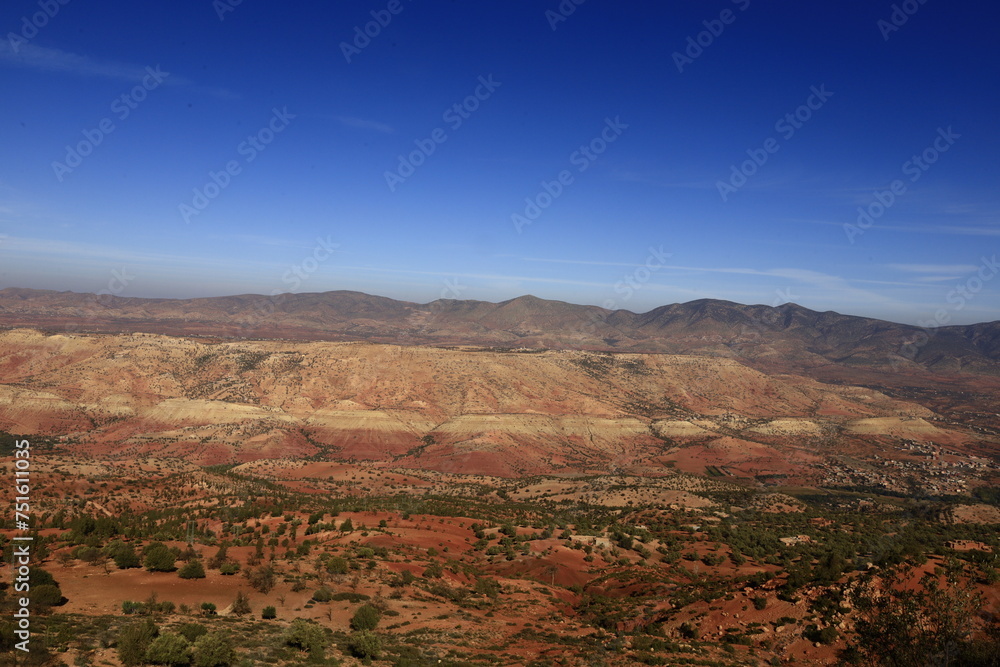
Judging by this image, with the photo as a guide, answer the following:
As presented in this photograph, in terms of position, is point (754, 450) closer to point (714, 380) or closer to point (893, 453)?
point (893, 453)

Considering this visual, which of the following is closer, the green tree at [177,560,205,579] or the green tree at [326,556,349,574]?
the green tree at [177,560,205,579]

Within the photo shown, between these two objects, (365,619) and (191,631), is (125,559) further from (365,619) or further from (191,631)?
(365,619)

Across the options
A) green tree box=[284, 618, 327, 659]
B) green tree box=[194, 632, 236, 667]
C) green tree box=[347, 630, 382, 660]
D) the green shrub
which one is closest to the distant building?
green tree box=[347, 630, 382, 660]

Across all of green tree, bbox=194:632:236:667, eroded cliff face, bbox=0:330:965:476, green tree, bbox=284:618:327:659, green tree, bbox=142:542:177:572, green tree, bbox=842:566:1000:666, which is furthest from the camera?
eroded cliff face, bbox=0:330:965:476

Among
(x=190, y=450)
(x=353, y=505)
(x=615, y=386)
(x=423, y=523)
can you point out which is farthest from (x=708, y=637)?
(x=615, y=386)

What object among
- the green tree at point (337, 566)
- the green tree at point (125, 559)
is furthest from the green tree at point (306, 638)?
the green tree at point (125, 559)

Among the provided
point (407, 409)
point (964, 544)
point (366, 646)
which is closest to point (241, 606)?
point (366, 646)

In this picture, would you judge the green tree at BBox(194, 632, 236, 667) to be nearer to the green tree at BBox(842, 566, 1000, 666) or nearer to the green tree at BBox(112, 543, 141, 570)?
the green tree at BBox(112, 543, 141, 570)
